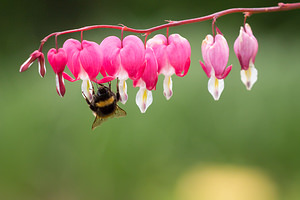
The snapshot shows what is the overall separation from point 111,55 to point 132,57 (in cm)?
6

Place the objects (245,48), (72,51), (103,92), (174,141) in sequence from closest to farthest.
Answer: (245,48) < (72,51) < (103,92) < (174,141)

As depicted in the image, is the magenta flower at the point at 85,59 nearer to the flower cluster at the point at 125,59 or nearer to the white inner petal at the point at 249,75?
the flower cluster at the point at 125,59

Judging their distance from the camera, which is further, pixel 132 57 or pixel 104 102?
pixel 104 102

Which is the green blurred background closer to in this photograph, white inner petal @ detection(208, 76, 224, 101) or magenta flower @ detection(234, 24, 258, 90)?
white inner petal @ detection(208, 76, 224, 101)

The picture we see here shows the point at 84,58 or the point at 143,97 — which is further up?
the point at 84,58

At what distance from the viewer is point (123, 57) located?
4.08 ft

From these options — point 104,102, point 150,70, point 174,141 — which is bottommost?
point 174,141

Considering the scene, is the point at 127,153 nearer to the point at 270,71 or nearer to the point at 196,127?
the point at 196,127

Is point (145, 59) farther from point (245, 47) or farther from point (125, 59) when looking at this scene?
point (245, 47)

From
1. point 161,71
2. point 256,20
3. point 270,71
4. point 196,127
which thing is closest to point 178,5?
point 256,20

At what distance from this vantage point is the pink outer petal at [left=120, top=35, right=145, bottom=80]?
124 centimetres

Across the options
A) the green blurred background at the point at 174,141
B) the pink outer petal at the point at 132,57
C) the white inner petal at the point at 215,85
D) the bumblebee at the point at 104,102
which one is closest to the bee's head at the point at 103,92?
the bumblebee at the point at 104,102

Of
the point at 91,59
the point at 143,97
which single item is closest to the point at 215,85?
the point at 143,97

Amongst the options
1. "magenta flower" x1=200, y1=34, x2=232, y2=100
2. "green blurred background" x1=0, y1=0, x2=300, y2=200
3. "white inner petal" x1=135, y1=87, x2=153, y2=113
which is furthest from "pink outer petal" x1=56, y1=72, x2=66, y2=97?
"green blurred background" x1=0, y1=0, x2=300, y2=200
